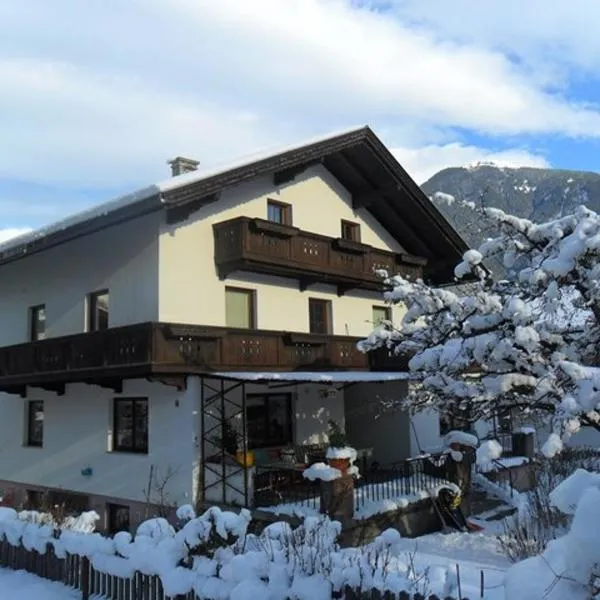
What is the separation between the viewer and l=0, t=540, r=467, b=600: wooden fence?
21.7ft

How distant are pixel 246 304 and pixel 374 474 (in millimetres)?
5757

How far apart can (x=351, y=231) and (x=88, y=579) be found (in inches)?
605

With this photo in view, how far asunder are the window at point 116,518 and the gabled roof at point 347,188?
6989 millimetres

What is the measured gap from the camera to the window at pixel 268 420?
717 inches

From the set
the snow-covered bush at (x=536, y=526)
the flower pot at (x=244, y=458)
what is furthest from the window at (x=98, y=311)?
the snow-covered bush at (x=536, y=526)

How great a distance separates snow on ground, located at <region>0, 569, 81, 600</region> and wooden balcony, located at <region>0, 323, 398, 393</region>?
5.38 m

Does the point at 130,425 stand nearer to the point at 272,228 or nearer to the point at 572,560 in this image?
the point at 272,228

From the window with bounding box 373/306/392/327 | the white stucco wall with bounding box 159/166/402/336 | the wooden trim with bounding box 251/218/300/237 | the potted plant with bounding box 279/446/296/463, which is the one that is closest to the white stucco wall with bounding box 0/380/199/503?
the white stucco wall with bounding box 159/166/402/336

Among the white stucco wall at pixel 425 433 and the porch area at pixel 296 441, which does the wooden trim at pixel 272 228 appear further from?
the white stucco wall at pixel 425 433

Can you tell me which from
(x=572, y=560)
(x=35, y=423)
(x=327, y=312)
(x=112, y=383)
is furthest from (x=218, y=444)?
(x=572, y=560)

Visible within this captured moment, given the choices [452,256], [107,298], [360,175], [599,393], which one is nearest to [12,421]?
[107,298]

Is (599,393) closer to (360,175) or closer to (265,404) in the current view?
(265,404)

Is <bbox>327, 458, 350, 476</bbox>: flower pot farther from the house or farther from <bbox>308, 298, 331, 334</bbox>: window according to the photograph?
<bbox>308, 298, 331, 334</bbox>: window

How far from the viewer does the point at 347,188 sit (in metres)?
22.2
